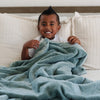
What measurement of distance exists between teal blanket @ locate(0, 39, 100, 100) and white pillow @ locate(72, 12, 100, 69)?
114mm

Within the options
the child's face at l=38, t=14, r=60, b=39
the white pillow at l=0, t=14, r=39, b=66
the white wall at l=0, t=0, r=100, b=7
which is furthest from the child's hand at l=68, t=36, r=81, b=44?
the white wall at l=0, t=0, r=100, b=7

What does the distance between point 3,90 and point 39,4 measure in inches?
46.0

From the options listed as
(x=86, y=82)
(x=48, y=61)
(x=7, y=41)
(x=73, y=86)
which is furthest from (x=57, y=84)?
(x=7, y=41)

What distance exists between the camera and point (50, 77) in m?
1.09

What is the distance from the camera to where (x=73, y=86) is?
932mm

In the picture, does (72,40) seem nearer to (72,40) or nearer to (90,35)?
(72,40)

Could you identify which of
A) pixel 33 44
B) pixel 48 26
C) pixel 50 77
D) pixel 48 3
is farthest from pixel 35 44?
pixel 48 3

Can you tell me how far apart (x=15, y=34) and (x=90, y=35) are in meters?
0.55

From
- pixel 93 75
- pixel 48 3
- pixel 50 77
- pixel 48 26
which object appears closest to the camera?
pixel 50 77

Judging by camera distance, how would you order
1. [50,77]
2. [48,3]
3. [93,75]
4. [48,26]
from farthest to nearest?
1. [48,3]
2. [48,26]
3. [93,75]
4. [50,77]

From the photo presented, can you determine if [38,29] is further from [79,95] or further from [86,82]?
[79,95]

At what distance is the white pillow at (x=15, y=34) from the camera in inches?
58.9

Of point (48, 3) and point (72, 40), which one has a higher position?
point (48, 3)

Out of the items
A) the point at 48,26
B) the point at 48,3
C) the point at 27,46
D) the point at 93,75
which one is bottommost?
the point at 93,75
